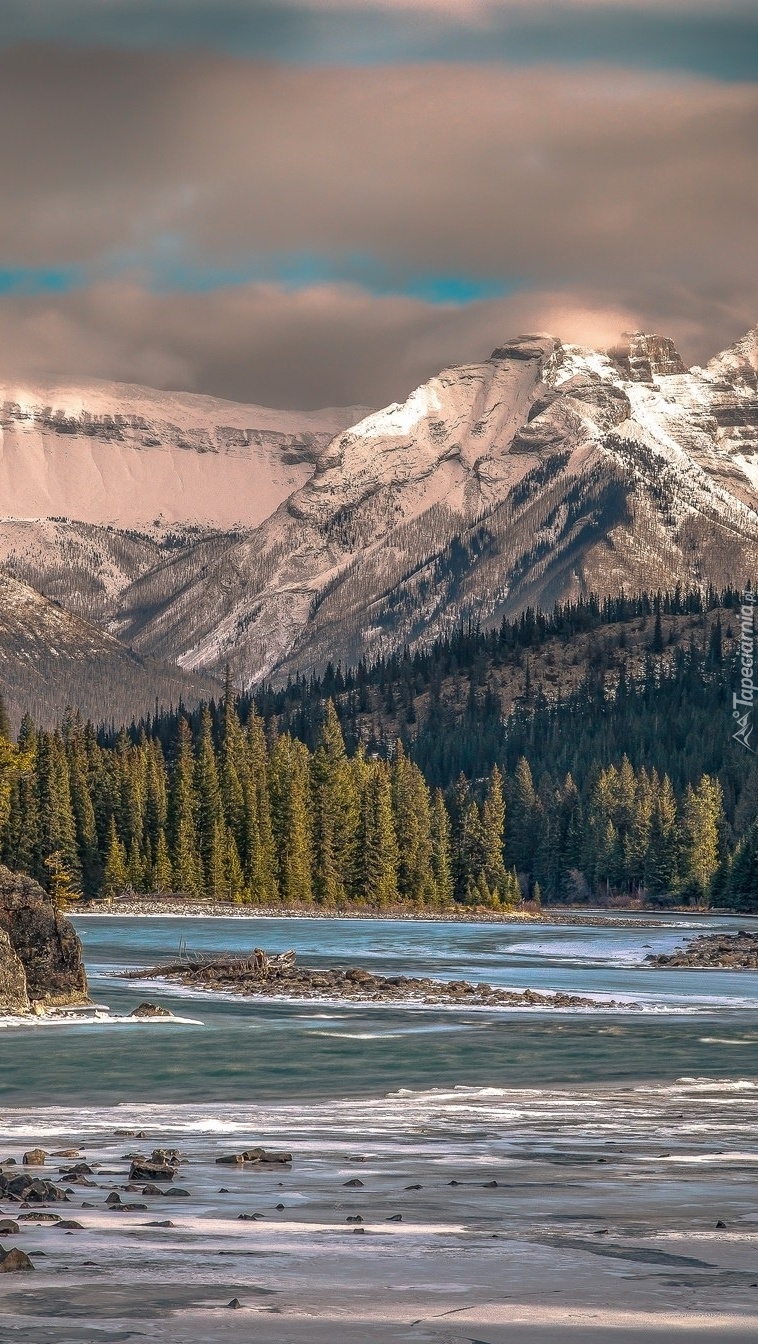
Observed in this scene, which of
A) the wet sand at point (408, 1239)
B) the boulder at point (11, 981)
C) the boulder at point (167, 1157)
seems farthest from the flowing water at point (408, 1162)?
the boulder at point (11, 981)

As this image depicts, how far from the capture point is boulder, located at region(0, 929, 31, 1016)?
61.1 metres

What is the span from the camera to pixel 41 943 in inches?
2554

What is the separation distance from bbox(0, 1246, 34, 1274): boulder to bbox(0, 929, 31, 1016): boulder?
39.8 m

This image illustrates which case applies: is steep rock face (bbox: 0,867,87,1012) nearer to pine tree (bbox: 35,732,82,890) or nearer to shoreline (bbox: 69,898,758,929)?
shoreline (bbox: 69,898,758,929)

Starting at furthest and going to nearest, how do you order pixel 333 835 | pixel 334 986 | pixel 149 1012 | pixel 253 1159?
1. pixel 333 835
2. pixel 334 986
3. pixel 149 1012
4. pixel 253 1159

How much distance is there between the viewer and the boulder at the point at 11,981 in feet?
200

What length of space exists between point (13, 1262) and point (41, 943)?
44.0 metres

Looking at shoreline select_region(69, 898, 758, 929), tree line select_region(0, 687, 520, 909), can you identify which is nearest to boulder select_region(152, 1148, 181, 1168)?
shoreline select_region(69, 898, 758, 929)

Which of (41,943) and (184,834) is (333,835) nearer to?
(184,834)

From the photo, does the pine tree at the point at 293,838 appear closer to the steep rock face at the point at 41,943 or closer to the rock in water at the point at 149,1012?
the steep rock face at the point at 41,943

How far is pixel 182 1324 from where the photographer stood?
758 inches

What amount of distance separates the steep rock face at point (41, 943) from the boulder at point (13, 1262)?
140 feet

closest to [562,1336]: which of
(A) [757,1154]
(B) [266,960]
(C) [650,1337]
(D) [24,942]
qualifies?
(C) [650,1337]

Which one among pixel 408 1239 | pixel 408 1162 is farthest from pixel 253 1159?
pixel 408 1239
